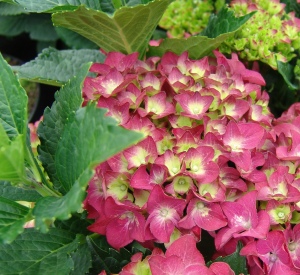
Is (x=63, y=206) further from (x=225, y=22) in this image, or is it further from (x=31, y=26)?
(x=31, y=26)

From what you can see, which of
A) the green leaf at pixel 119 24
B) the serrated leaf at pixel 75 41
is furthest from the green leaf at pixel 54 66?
the serrated leaf at pixel 75 41

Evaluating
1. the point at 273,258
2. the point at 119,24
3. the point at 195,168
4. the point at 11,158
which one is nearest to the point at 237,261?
the point at 273,258

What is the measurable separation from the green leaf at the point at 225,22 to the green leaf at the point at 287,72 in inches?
5.1

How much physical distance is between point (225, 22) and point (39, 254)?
0.61 metres

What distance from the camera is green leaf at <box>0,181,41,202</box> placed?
0.84 m

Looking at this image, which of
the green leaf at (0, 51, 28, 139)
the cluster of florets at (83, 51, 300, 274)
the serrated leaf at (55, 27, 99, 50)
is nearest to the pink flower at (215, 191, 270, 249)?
the cluster of florets at (83, 51, 300, 274)

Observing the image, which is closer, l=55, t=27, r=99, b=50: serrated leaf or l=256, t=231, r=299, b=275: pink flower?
l=256, t=231, r=299, b=275: pink flower

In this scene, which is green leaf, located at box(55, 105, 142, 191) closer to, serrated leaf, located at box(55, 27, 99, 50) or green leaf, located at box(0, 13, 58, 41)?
serrated leaf, located at box(55, 27, 99, 50)

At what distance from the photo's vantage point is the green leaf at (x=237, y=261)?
780 mm

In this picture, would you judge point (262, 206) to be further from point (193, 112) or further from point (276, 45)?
point (276, 45)

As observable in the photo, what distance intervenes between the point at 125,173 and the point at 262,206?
242 mm

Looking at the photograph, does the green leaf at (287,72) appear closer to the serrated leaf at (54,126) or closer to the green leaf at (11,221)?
the serrated leaf at (54,126)

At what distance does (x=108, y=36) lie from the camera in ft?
3.39

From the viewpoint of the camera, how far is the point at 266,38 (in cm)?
109
